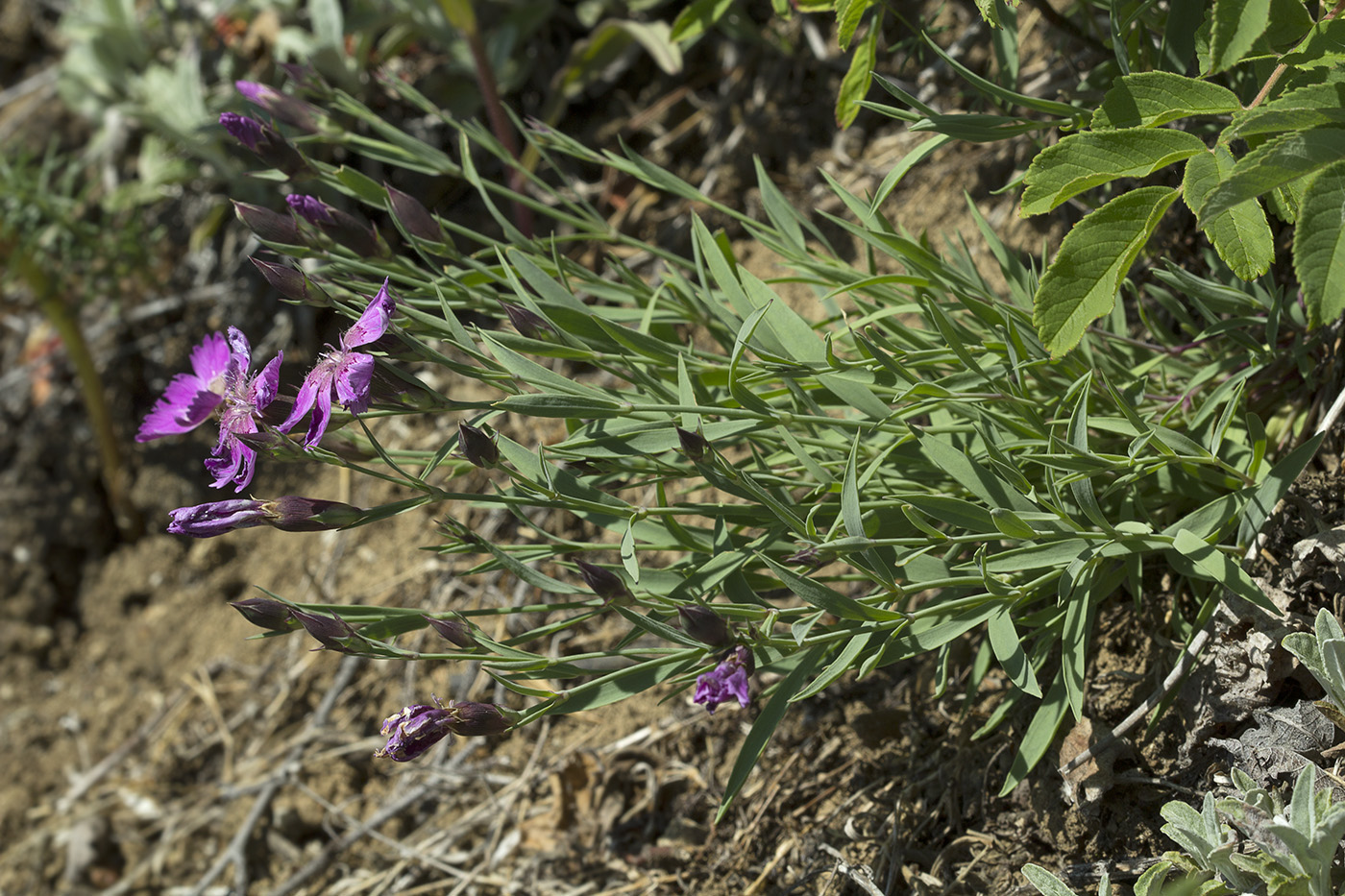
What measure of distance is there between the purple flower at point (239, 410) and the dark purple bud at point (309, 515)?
0.16ft

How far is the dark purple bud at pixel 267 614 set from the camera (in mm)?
1035

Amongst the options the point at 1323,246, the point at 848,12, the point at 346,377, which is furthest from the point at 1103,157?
the point at 346,377

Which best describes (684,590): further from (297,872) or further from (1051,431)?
(297,872)

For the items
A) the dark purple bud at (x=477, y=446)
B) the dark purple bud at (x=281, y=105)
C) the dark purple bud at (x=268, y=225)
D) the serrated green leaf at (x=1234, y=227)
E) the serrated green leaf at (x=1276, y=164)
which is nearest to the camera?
the serrated green leaf at (x=1276, y=164)

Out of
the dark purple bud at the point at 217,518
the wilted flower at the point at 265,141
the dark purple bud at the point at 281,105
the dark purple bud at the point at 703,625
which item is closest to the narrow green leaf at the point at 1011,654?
the dark purple bud at the point at 703,625

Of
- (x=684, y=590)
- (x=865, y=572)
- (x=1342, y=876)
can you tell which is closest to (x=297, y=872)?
(x=684, y=590)

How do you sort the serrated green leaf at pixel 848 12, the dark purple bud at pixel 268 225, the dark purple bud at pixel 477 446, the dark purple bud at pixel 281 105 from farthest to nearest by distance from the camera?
the dark purple bud at pixel 281 105 → the dark purple bud at pixel 268 225 → the serrated green leaf at pixel 848 12 → the dark purple bud at pixel 477 446

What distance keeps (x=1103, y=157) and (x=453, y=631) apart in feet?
2.66

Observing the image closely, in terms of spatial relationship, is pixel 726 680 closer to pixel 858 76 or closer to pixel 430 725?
pixel 430 725

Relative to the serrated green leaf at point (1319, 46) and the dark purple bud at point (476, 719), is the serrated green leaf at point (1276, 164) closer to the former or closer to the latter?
the serrated green leaf at point (1319, 46)

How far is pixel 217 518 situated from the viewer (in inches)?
41.3

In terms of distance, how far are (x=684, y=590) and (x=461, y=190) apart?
1895mm

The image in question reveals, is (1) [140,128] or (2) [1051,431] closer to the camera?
(2) [1051,431]

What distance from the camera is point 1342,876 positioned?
1.02 meters
